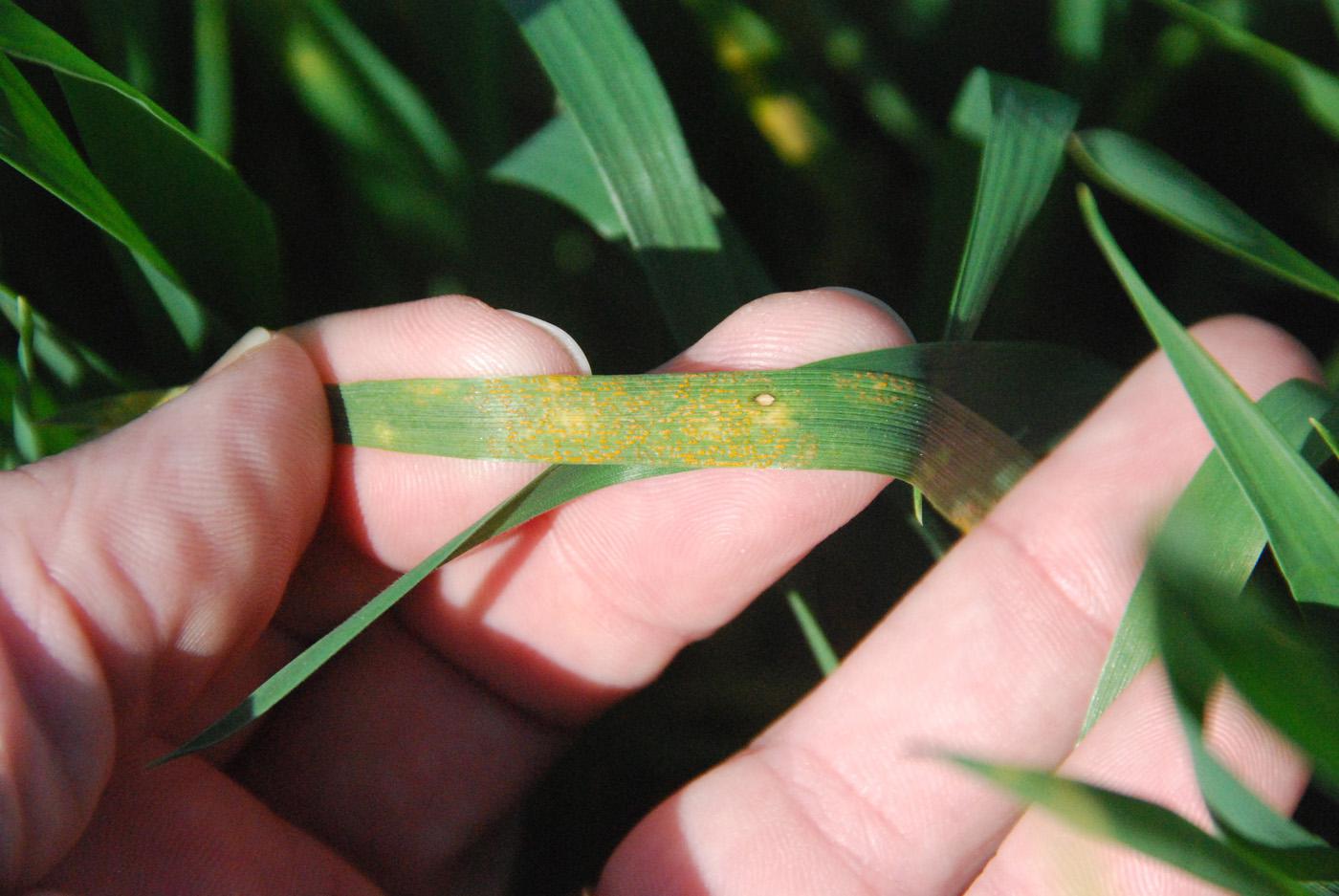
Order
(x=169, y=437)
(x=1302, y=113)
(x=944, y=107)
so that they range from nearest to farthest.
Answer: (x=169, y=437), (x=1302, y=113), (x=944, y=107)

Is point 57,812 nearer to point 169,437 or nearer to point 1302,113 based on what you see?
point 169,437

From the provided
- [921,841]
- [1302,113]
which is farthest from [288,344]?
[1302,113]

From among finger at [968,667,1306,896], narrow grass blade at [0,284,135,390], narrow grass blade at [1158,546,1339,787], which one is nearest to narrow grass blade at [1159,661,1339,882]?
narrow grass blade at [1158,546,1339,787]

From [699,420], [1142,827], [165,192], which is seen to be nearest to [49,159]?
[165,192]

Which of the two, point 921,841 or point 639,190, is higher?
point 639,190

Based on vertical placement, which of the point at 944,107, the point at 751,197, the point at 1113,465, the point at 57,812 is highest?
the point at 944,107

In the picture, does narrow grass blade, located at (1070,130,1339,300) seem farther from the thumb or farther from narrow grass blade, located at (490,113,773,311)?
the thumb

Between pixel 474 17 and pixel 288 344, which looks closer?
pixel 288 344
